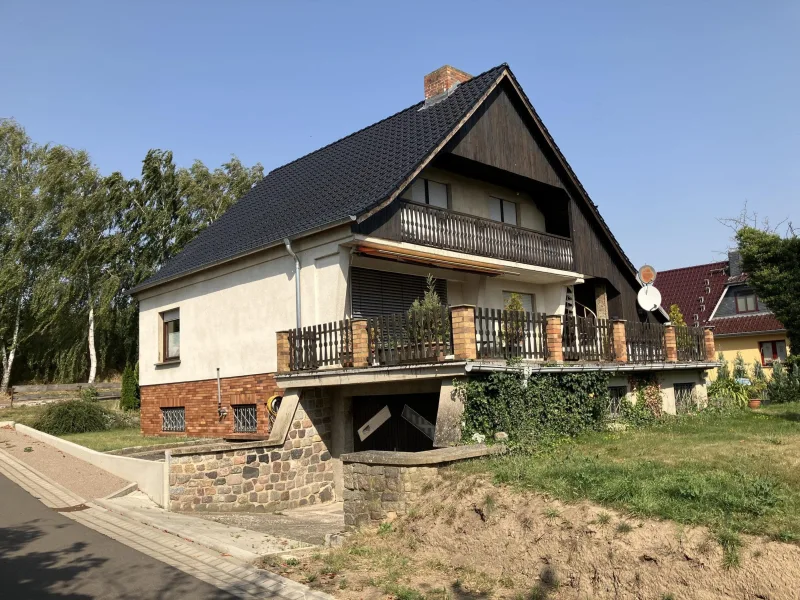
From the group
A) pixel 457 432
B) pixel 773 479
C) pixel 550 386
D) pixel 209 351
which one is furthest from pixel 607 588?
pixel 209 351

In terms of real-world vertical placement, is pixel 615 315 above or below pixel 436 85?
below

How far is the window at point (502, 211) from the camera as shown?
66.3 ft

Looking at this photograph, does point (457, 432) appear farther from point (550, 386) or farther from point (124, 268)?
point (124, 268)

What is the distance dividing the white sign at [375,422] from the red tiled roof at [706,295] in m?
25.9

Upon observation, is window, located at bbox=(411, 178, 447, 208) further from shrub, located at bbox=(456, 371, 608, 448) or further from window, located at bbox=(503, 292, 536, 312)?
shrub, located at bbox=(456, 371, 608, 448)

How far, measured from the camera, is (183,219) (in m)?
40.8

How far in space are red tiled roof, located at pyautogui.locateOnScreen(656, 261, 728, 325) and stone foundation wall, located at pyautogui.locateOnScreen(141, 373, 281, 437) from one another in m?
28.2

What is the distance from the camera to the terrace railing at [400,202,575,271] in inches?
642

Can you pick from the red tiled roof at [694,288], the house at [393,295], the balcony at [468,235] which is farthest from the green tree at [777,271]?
the red tiled roof at [694,288]

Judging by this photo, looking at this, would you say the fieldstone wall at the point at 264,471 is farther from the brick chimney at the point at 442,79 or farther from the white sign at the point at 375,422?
the brick chimney at the point at 442,79

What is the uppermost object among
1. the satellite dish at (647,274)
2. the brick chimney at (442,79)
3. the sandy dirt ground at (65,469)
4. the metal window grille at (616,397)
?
the brick chimney at (442,79)

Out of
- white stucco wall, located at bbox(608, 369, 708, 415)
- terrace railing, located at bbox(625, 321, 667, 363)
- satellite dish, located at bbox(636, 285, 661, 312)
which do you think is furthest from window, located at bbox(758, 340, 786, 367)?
terrace railing, located at bbox(625, 321, 667, 363)

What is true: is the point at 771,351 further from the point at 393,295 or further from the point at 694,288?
the point at 393,295

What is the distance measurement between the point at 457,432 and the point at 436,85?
492 inches
